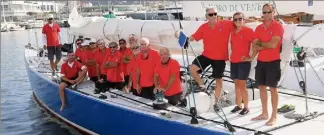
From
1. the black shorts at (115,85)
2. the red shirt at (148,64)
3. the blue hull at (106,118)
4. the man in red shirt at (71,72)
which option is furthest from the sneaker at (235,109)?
the man in red shirt at (71,72)

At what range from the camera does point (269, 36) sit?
4.88m

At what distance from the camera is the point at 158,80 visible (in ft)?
20.3

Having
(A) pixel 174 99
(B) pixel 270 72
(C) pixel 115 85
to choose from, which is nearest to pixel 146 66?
(A) pixel 174 99

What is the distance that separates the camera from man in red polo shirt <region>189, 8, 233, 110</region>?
565 centimetres

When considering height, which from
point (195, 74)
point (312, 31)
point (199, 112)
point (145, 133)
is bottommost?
point (145, 133)

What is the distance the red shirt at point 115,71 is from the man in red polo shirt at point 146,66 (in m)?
0.94

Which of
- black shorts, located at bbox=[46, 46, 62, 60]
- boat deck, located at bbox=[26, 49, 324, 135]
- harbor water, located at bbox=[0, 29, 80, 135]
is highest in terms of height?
black shorts, located at bbox=[46, 46, 62, 60]

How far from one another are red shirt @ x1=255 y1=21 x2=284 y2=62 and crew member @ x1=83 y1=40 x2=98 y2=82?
4.07 meters

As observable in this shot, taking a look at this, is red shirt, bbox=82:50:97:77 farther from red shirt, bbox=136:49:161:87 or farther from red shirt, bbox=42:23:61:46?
red shirt, bbox=42:23:61:46

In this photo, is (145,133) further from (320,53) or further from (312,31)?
(320,53)

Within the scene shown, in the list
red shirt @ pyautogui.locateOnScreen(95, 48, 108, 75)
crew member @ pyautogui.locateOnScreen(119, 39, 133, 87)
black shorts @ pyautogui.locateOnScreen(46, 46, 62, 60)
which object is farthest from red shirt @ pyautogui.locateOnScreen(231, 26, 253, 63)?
black shorts @ pyautogui.locateOnScreen(46, 46, 62, 60)

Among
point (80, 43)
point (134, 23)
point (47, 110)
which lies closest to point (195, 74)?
point (134, 23)

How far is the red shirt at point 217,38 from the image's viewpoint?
18.6ft

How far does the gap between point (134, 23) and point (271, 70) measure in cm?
381
